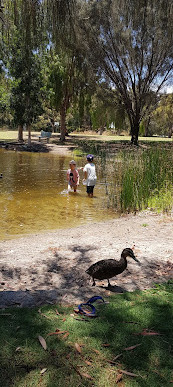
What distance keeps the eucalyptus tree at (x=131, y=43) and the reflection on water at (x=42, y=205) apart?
55.3ft

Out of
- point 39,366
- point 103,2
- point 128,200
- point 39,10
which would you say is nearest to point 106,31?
point 103,2

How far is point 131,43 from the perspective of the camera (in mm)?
28906

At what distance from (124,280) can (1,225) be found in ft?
15.4

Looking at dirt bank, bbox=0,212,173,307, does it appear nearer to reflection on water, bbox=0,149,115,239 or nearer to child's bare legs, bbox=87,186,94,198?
reflection on water, bbox=0,149,115,239

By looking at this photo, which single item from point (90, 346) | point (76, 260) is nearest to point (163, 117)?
point (76, 260)

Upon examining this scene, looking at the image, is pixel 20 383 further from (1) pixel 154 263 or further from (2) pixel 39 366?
(1) pixel 154 263

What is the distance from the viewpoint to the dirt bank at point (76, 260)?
4.03 meters

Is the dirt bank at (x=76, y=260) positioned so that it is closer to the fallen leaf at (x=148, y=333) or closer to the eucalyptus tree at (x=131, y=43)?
the fallen leaf at (x=148, y=333)

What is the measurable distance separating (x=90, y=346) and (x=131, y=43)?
30533 mm

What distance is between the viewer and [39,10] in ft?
16.2

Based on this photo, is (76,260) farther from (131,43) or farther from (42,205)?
(131,43)

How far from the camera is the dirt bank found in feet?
13.2

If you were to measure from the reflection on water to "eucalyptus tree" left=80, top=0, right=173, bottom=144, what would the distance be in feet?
55.3

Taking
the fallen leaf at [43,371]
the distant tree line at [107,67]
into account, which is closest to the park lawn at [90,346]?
the fallen leaf at [43,371]
